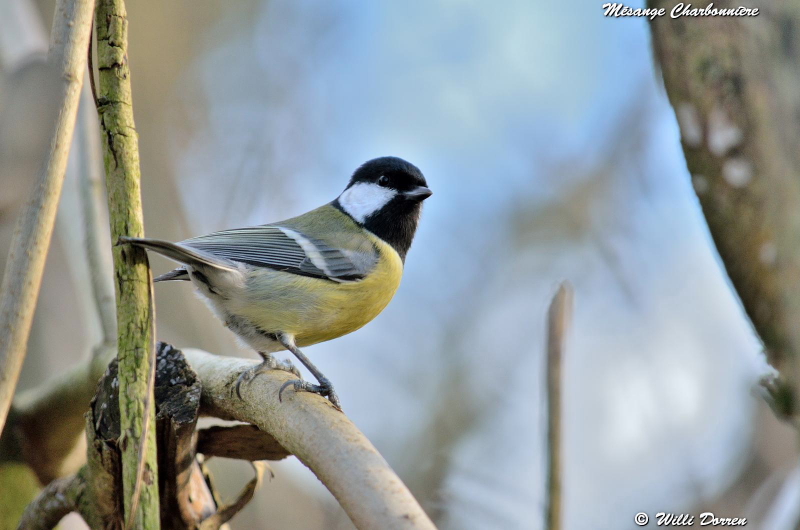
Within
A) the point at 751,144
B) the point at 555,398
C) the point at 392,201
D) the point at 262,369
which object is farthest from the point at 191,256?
the point at 751,144

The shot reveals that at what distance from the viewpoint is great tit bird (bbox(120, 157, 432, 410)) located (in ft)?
6.59

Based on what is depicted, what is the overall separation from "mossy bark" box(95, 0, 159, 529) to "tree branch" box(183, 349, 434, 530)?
263mm

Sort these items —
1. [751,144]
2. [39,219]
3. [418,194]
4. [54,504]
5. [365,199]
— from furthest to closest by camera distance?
1. [365,199]
2. [418,194]
3. [54,504]
4. [751,144]
5. [39,219]

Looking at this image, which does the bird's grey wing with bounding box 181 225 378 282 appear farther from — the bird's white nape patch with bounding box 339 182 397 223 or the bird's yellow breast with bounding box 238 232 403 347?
the bird's white nape patch with bounding box 339 182 397 223

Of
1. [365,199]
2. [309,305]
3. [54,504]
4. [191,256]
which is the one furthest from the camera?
[365,199]

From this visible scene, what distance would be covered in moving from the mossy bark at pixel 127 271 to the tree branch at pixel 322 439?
0.26 metres

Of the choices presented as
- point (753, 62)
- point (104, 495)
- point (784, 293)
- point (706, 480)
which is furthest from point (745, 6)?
point (706, 480)

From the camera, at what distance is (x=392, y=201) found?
2.63 meters

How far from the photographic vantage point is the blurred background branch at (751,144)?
116 centimetres

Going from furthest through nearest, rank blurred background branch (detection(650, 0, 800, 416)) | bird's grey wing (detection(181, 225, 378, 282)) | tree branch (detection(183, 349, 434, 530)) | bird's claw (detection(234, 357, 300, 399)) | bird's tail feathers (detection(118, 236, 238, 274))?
bird's grey wing (detection(181, 225, 378, 282)) < bird's claw (detection(234, 357, 300, 399)) < bird's tail feathers (detection(118, 236, 238, 274)) < blurred background branch (detection(650, 0, 800, 416)) < tree branch (detection(183, 349, 434, 530))

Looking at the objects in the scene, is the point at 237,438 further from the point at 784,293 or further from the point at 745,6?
the point at 745,6

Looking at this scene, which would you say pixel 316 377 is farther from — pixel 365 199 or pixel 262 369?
pixel 365 199

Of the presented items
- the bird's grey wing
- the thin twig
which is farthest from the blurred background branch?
the bird's grey wing

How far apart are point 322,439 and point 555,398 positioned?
459 millimetres
